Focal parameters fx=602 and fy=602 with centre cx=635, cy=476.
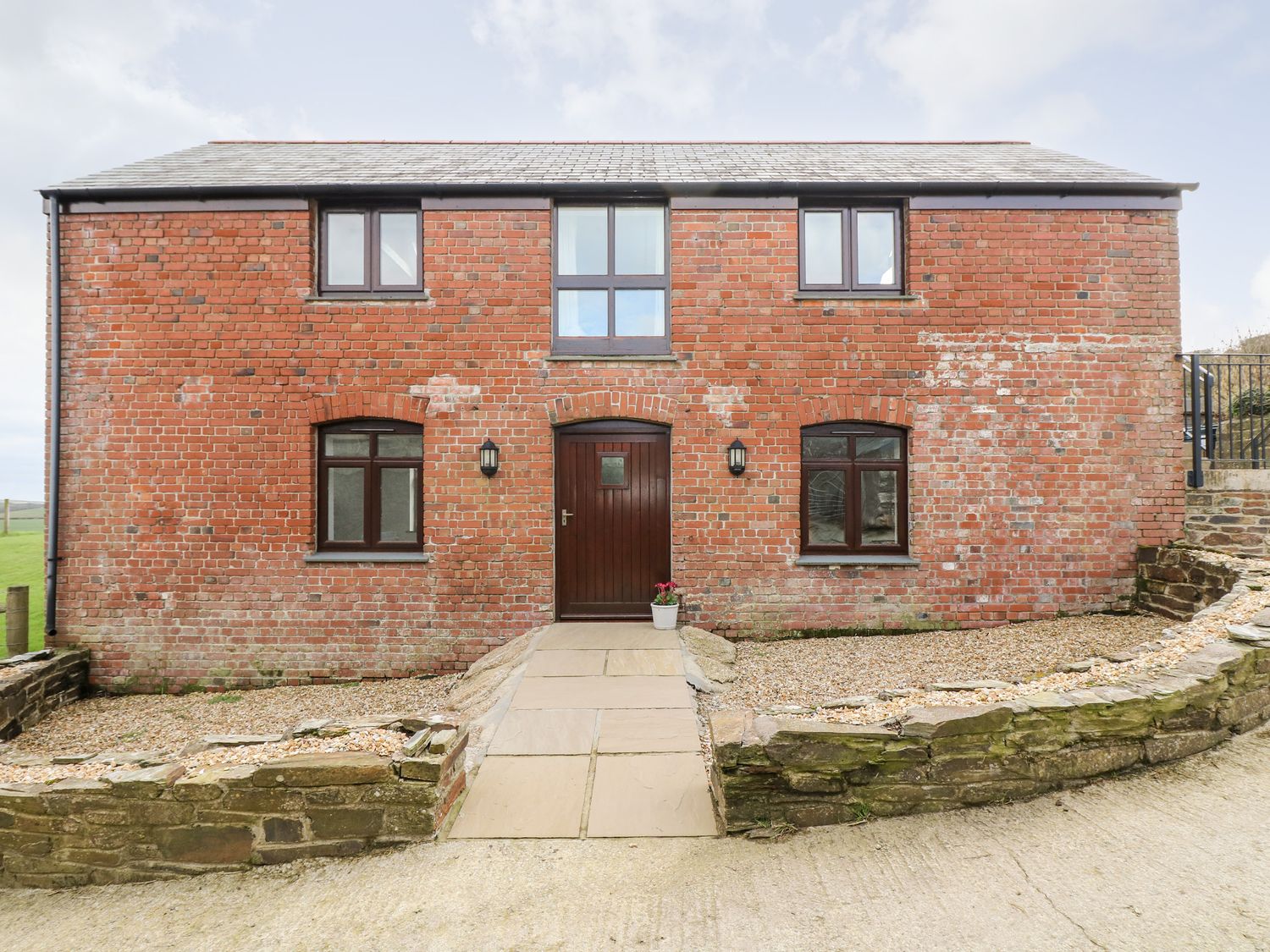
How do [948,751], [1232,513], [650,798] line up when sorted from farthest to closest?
[1232,513] < [650,798] < [948,751]

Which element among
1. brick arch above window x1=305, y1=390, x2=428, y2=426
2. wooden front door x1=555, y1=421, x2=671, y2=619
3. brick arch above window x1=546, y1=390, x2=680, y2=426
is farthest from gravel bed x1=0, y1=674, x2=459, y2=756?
brick arch above window x1=546, y1=390, x2=680, y2=426

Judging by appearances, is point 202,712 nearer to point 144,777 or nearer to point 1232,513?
point 144,777

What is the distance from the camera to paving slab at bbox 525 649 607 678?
5207 millimetres

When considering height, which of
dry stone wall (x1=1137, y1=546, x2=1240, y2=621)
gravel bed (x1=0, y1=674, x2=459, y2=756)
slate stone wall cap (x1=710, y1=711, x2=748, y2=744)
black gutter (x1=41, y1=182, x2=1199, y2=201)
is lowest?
gravel bed (x1=0, y1=674, x2=459, y2=756)

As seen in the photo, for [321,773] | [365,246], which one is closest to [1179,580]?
[321,773]

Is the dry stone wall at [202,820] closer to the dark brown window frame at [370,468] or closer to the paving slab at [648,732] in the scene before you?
the paving slab at [648,732]

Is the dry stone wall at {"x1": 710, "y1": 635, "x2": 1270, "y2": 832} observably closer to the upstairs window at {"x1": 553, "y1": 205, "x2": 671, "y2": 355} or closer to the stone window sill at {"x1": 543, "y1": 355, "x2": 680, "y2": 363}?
the stone window sill at {"x1": 543, "y1": 355, "x2": 680, "y2": 363}

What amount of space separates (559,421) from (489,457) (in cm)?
85

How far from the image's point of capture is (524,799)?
3355 millimetres

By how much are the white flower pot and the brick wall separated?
0.94ft

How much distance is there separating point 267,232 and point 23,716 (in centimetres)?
537

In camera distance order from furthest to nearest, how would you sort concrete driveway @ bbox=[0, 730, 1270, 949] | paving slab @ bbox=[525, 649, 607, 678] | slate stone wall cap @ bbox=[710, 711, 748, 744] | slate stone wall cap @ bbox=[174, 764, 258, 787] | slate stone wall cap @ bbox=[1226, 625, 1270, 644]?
paving slab @ bbox=[525, 649, 607, 678] < slate stone wall cap @ bbox=[1226, 625, 1270, 644] < slate stone wall cap @ bbox=[710, 711, 748, 744] < slate stone wall cap @ bbox=[174, 764, 258, 787] < concrete driveway @ bbox=[0, 730, 1270, 949]

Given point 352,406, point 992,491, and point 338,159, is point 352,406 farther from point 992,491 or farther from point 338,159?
point 992,491

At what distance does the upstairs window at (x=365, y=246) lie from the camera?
687 centimetres
